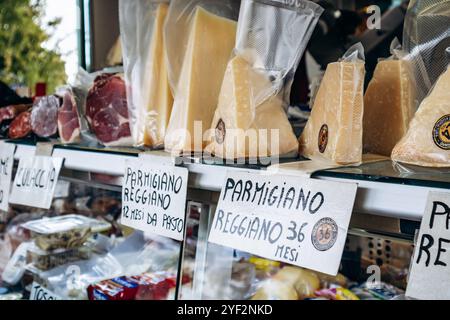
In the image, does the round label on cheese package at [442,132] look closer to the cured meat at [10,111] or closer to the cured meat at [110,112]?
the cured meat at [110,112]

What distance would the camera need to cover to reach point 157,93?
3.64 ft

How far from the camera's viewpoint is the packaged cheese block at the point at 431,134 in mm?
700

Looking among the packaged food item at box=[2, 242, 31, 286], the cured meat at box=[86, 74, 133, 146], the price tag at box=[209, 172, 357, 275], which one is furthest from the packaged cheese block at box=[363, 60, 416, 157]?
the packaged food item at box=[2, 242, 31, 286]

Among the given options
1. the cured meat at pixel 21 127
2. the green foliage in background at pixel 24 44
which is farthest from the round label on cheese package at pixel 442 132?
the green foliage in background at pixel 24 44

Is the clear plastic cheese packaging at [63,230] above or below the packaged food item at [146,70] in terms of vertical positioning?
below

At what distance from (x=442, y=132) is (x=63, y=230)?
1.37 metres

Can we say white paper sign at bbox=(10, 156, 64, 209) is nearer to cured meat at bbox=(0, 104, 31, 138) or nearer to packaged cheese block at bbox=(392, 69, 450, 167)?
cured meat at bbox=(0, 104, 31, 138)

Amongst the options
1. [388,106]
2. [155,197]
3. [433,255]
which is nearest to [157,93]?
[155,197]

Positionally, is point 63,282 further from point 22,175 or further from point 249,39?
point 249,39

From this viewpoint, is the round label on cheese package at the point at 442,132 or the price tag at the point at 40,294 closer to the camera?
the round label on cheese package at the point at 442,132

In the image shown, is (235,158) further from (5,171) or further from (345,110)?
(5,171)

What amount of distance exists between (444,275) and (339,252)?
13cm

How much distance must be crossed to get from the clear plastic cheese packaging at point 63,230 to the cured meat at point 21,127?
0.40 metres
